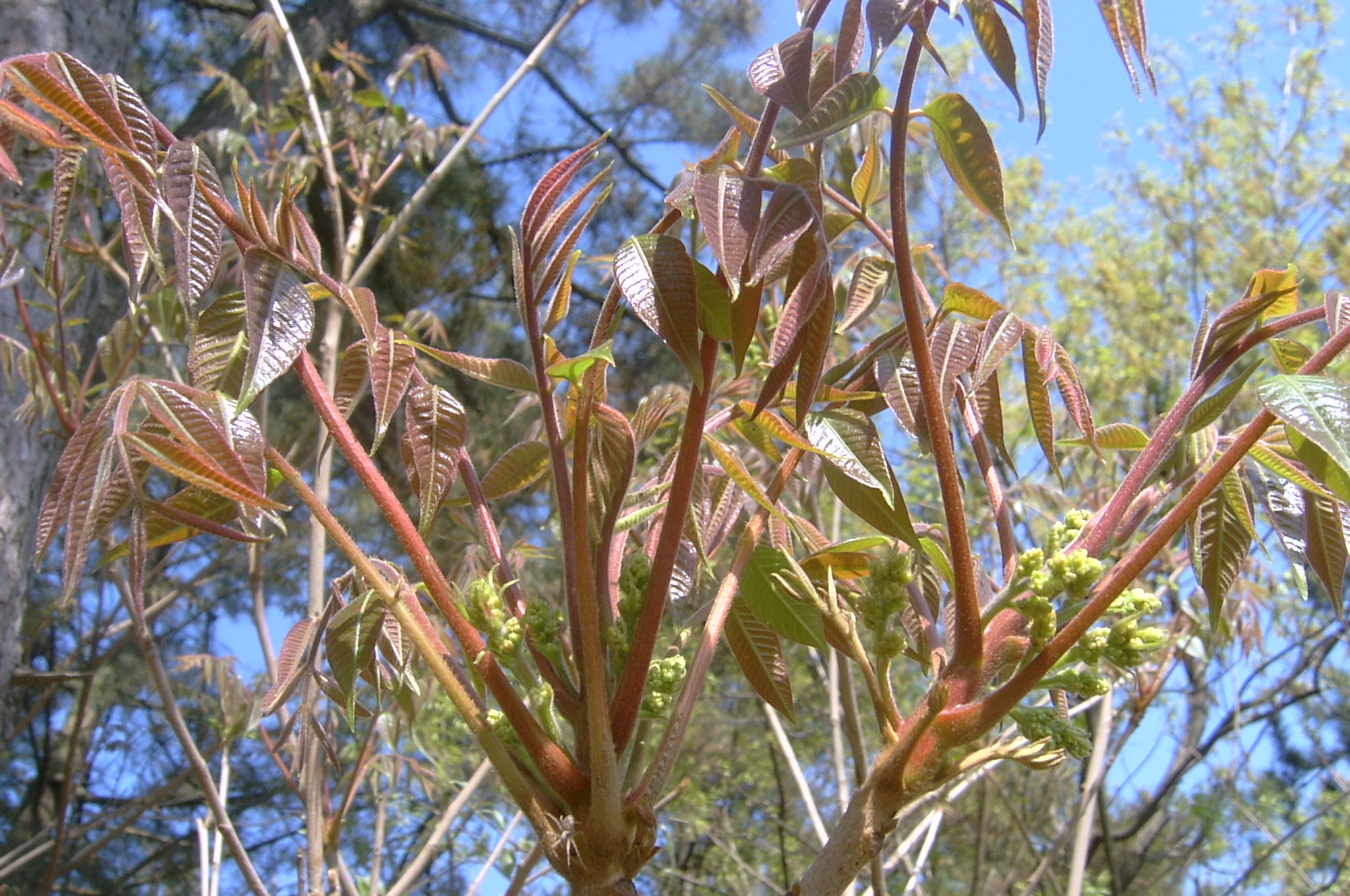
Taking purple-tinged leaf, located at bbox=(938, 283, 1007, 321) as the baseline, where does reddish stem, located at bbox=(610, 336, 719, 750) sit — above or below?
below

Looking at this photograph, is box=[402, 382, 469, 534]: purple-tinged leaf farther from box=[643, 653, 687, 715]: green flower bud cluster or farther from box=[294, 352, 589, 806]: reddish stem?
box=[643, 653, 687, 715]: green flower bud cluster

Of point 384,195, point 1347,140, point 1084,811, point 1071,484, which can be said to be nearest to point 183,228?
point 1084,811

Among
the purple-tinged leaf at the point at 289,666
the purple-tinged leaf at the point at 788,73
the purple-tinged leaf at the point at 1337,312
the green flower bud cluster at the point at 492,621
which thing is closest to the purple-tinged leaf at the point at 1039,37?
the purple-tinged leaf at the point at 788,73

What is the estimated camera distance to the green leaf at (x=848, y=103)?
592 mm

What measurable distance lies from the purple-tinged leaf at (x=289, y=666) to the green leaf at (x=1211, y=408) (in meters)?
0.73

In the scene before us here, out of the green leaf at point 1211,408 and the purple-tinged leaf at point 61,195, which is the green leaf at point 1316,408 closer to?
the green leaf at point 1211,408

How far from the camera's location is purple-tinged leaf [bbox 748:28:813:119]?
1.95 ft

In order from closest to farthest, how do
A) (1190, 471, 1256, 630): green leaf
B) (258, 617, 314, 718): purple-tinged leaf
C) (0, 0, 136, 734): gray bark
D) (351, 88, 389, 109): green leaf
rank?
1. (1190, 471, 1256, 630): green leaf
2. (258, 617, 314, 718): purple-tinged leaf
3. (0, 0, 136, 734): gray bark
4. (351, 88, 389, 109): green leaf

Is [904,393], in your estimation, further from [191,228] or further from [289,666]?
[289,666]

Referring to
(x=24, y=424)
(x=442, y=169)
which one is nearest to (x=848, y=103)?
(x=442, y=169)

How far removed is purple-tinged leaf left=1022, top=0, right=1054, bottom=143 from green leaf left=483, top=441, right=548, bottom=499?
1.46 ft

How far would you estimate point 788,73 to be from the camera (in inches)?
23.7

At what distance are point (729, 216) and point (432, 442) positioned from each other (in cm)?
25

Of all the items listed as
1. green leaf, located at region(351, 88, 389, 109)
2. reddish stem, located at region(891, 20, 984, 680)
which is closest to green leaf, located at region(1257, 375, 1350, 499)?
reddish stem, located at region(891, 20, 984, 680)
